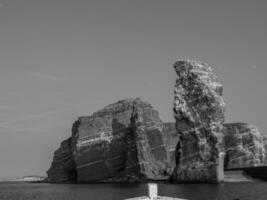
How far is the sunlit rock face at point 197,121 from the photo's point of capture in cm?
18275

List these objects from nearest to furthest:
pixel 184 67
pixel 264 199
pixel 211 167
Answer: pixel 264 199
pixel 211 167
pixel 184 67

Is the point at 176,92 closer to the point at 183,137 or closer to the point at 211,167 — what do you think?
the point at 183,137

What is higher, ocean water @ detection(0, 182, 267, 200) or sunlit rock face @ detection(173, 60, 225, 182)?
sunlit rock face @ detection(173, 60, 225, 182)

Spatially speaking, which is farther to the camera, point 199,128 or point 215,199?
point 199,128

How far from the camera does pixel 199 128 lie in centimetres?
18675

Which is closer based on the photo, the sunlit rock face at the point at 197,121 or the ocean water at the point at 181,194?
the ocean water at the point at 181,194

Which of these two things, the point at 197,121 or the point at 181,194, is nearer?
→ the point at 181,194

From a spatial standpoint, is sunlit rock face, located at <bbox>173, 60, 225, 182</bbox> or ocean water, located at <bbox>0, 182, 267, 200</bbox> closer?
ocean water, located at <bbox>0, 182, 267, 200</bbox>

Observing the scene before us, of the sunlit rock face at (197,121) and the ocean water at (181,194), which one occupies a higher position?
the sunlit rock face at (197,121)

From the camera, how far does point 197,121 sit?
613 ft

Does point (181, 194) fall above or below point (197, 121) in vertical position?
below

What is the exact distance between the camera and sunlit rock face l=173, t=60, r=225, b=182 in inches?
7195

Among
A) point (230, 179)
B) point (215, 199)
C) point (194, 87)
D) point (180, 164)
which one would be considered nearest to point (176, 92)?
point (194, 87)

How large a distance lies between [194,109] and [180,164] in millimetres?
19840
